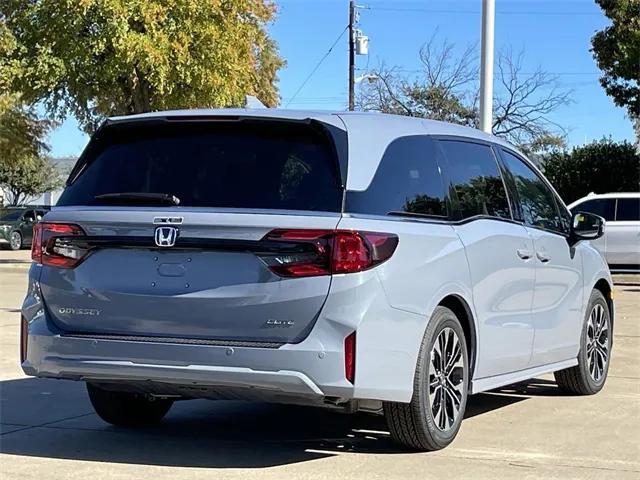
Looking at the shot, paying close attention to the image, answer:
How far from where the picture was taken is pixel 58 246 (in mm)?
5520

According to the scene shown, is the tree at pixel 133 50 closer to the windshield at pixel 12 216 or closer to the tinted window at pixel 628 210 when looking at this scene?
the tinted window at pixel 628 210

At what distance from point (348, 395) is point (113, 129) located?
2.12 m

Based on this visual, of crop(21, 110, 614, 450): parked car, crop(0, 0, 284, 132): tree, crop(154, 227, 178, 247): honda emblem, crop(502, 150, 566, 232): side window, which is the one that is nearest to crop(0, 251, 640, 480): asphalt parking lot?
crop(21, 110, 614, 450): parked car

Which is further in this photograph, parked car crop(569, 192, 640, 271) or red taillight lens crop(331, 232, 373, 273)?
parked car crop(569, 192, 640, 271)

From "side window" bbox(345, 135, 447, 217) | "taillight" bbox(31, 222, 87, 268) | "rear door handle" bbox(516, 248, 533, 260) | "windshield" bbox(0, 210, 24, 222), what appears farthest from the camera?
"windshield" bbox(0, 210, 24, 222)

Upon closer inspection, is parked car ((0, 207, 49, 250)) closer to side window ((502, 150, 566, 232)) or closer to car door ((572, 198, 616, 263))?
car door ((572, 198, 616, 263))

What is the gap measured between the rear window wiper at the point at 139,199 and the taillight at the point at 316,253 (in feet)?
2.18

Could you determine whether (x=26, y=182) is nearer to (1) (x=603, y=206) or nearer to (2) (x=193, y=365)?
(1) (x=603, y=206)

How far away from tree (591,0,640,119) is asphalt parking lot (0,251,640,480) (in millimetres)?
20335

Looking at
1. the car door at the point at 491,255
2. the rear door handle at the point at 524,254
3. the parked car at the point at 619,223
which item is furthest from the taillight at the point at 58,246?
the parked car at the point at 619,223

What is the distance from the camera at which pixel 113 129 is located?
5.92m

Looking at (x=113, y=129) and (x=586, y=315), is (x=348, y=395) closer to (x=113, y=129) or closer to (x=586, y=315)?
(x=113, y=129)

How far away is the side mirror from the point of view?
24.8 ft

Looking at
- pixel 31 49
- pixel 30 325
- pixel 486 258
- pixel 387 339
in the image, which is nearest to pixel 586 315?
pixel 486 258
